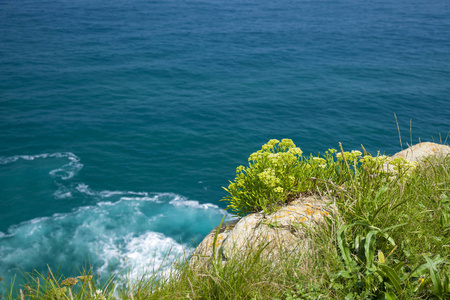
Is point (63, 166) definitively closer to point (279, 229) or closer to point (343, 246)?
point (279, 229)

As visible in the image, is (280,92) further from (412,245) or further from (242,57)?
(412,245)

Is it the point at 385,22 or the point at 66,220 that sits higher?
the point at 385,22

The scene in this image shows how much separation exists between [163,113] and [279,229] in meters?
25.8

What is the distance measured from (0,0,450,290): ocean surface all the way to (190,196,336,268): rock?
0.88 m

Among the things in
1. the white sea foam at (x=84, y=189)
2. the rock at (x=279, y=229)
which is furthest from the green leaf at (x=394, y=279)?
the white sea foam at (x=84, y=189)

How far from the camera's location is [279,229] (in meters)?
5.71

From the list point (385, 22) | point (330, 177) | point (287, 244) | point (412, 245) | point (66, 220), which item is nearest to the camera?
point (412, 245)

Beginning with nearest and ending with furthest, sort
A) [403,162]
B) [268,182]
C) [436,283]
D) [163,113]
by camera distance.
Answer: [436,283] → [403,162] → [268,182] → [163,113]

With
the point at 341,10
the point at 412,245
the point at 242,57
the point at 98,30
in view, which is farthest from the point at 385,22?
the point at 412,245

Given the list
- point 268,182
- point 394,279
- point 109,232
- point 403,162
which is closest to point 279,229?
point 268,182

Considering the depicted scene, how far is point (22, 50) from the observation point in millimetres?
44406

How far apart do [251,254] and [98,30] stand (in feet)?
185

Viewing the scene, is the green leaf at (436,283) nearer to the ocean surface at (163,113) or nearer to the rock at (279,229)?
the rock at (279,229)

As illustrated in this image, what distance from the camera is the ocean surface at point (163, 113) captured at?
63.7 feet
